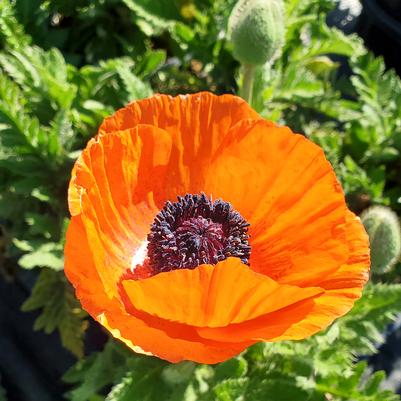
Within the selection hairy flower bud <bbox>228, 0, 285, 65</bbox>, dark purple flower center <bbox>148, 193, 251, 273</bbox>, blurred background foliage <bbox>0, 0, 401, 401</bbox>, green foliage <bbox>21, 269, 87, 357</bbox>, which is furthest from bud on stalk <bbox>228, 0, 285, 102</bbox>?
green foliage <bbox>21, 269, 87, 357</bbox>

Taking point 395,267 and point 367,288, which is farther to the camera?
point 395,267

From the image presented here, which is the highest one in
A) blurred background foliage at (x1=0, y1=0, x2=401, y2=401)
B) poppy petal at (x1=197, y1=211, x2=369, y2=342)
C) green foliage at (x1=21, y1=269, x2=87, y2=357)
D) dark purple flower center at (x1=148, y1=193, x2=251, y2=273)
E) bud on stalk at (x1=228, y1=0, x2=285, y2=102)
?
bud on stalk at (x1=228, y1=0, x2=285, y2=102)

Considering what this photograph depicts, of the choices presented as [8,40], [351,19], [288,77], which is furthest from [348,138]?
[351,19]

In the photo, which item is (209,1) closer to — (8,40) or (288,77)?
(288,77)

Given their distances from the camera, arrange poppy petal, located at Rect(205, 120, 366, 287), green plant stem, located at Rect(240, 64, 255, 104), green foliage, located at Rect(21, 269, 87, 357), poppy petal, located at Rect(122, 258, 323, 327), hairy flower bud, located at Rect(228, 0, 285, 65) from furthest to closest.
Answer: green foliage, located at Rect(21, 269, 87, 357), green plant stem, located at Rect(240, 64, 255, 104), hairy flower bud, located at Rect(228, 0, 285, 65), poppy petal, located at Rect(205, 120, 366, 287), poppy petal, located at Rect(122, 258, 323, 327)

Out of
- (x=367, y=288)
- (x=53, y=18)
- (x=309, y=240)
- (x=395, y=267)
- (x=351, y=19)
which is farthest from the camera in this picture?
(x=351, y=19)

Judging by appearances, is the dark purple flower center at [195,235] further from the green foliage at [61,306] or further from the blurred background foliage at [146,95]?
the green foliage at [61,306]

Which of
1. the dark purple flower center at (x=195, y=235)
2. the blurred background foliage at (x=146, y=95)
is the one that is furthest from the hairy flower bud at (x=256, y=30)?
the dark purple flower center at (x=195, y=235)

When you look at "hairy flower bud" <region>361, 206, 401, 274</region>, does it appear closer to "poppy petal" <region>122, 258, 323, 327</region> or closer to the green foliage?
"poppy petal" <region>122, 258, 323, 327</region>
